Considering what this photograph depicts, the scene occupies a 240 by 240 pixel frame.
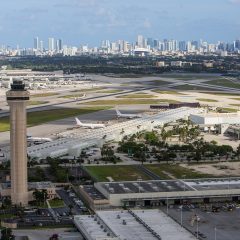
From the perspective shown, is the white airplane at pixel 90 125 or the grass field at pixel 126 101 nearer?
the white airplane at pixel 90 125

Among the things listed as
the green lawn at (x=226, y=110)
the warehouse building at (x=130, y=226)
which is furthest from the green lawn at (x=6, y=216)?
the green lawn at (x=226, y=110)

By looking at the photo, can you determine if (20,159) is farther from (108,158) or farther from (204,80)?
(204,80)

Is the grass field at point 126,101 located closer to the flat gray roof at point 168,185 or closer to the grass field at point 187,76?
the grass field at point 187,76

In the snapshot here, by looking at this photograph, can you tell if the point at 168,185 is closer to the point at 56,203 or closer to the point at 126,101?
the point at 56,203

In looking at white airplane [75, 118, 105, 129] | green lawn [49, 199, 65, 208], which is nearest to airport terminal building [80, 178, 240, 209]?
green lawn [49, 199, 65, 208]

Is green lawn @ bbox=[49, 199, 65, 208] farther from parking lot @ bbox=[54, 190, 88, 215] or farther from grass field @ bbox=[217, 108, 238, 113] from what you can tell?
grass field @ bbox=[217, 108, 238, 113]

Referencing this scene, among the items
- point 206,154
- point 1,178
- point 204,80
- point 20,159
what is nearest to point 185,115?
point 206,154
